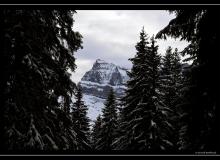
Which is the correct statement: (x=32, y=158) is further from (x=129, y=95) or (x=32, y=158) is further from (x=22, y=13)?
(x=129, y=95)

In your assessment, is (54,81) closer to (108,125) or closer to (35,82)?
(35,82)

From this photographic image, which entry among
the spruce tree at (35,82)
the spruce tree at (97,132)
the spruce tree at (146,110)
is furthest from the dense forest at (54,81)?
the spruce tree at (97,132)

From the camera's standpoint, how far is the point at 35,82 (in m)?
8.44

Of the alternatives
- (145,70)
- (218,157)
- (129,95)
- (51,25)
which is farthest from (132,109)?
(218,157)

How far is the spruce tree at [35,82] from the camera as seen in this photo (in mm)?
7891

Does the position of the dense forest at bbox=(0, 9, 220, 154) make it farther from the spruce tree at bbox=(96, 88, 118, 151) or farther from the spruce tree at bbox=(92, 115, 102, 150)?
the spruce tree at bbox=(92, 115, 102, 150)

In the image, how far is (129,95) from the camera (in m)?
25.7

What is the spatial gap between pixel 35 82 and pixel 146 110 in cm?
1553

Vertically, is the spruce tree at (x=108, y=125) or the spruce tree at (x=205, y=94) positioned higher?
the spruce tree at (x=108, y=125)

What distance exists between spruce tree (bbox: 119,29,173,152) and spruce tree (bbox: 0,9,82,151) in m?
13.2

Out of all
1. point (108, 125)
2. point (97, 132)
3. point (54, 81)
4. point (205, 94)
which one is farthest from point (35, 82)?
point (97, 132)

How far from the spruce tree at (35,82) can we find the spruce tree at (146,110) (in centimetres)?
1323

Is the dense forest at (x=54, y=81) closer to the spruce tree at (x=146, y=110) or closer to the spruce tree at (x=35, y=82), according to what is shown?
the spruce tree at (x=35, y=82)

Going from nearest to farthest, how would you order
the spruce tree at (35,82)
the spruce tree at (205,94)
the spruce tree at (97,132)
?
the spruce tree at (205,94) < the spruce tree at (35,82) < the spruce tree at (97,132)
